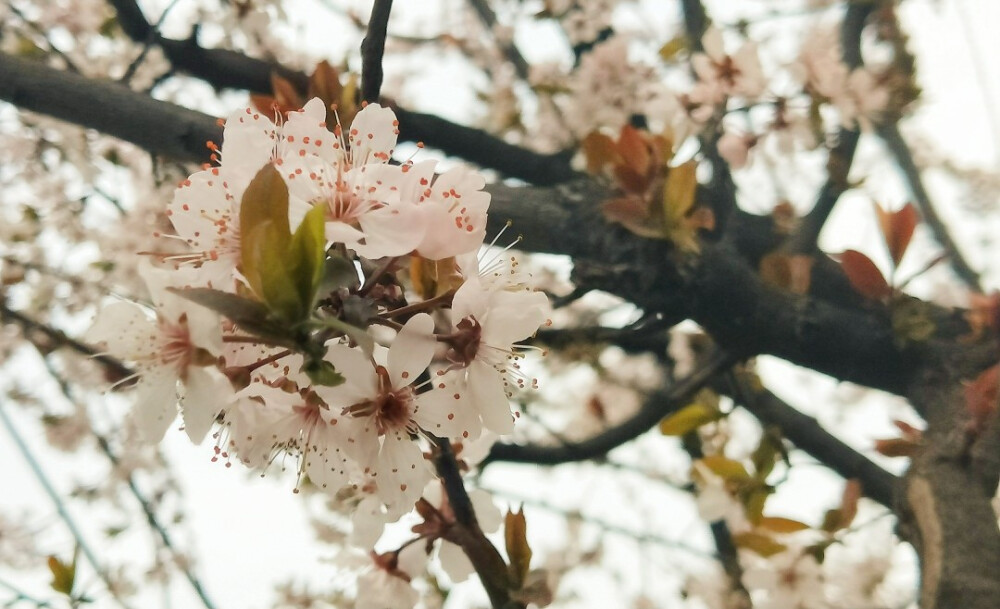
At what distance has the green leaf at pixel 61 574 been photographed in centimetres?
97

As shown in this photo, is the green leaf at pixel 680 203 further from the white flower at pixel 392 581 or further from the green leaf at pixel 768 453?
the white flower at pixel 392 581

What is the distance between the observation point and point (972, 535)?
2.85ft

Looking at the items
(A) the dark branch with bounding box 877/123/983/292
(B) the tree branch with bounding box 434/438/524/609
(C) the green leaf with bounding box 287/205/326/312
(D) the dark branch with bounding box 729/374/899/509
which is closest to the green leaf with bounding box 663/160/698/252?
(D) the dark branch with bounding box 729/374/899/509

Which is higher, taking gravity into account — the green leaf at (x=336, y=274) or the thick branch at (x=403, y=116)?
the thick branch at (x=403, y=116)

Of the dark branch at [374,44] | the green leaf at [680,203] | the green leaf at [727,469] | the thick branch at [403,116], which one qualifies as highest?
the thick branch at [403,116]

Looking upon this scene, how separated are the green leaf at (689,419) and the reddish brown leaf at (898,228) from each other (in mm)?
352

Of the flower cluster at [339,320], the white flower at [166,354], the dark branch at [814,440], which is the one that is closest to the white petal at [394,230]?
the flower cluster at [339,320]

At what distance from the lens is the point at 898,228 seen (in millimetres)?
1018

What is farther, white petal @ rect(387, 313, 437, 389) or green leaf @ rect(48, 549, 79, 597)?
green leaf @ rect(48, 549, 79, 597)

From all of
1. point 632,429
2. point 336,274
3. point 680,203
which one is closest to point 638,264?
point 680,203

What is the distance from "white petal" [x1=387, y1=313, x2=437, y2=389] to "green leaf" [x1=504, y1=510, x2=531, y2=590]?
0.21 metres

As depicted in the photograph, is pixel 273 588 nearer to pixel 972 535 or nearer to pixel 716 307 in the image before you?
pixel 716 307

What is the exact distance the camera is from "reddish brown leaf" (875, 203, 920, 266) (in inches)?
39.8

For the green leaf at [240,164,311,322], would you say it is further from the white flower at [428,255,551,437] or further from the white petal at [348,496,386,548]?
the white petal at [348,496,386,548]
